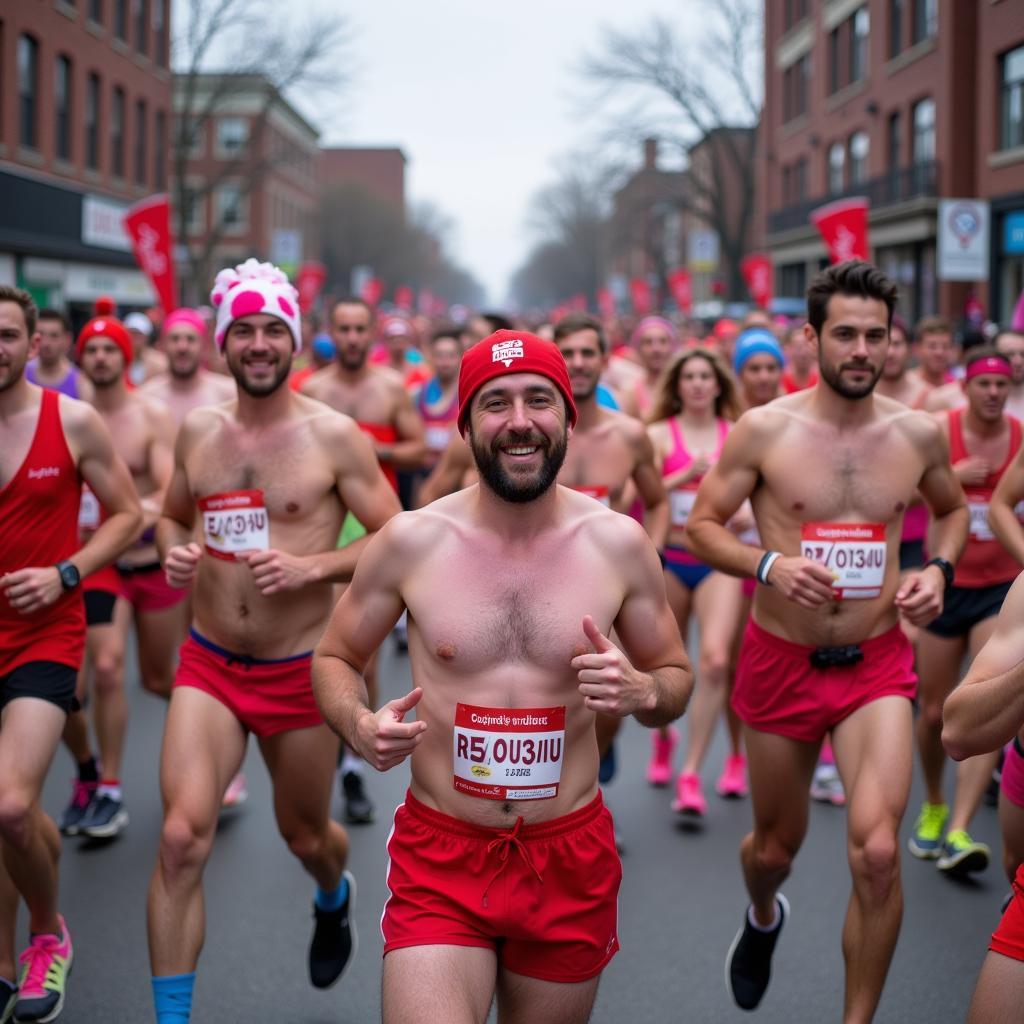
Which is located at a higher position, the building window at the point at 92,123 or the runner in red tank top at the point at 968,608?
the building window at the point at 92,123

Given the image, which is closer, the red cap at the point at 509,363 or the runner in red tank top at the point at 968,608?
the red cap at the point at 509,363

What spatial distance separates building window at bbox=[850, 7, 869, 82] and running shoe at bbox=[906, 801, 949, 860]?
1482 inches

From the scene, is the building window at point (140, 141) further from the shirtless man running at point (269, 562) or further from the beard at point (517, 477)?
the beard at point (517, 477)

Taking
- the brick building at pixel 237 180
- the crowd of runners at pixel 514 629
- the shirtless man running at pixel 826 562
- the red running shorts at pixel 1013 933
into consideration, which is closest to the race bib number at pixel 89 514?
the crowd of runners at pixel 514 629

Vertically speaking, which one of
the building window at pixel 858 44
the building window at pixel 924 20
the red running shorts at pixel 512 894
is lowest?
the red running shorts at pixel 512 894

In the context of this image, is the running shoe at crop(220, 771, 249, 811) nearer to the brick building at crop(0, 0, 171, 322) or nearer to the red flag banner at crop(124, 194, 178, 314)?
the red flag banner at crop(124, 194, 178, 314)

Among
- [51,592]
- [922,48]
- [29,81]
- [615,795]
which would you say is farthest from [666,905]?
[922,48]

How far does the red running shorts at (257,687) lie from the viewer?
4.81 metres

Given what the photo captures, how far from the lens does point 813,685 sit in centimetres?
478

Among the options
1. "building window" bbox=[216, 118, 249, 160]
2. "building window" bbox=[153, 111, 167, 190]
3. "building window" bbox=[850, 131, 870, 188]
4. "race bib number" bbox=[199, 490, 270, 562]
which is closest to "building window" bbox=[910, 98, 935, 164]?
"building window" bbox=[850, 131, 870, 188]

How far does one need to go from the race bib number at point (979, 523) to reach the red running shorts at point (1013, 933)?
4.11 metres

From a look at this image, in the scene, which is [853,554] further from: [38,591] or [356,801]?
[356,801]

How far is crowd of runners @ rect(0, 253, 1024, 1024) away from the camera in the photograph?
337 centimetres

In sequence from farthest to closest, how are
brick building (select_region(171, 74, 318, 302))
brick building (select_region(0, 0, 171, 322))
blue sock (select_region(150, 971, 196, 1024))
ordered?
brick building (select_region(171, 74, 318, 302)) → brick building (select_region(0, 0, 171, 322)) → blue sock (select_region(150, 971, 196, 1024))
